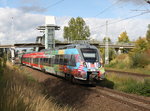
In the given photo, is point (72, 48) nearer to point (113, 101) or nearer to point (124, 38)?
point (113, 101)

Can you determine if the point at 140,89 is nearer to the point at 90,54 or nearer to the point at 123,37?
the point at 90,54

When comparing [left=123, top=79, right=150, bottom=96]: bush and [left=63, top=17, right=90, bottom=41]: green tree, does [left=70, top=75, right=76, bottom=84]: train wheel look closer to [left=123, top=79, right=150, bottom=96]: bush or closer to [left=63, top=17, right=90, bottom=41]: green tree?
[left=123, top=79, right=150, bottom=96]: bush

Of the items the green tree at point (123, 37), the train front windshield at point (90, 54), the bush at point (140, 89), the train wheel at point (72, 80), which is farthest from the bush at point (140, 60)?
the green tree at point (123, 37)

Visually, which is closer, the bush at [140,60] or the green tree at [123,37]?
the bush at [140,60]

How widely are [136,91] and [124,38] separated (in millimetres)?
85333

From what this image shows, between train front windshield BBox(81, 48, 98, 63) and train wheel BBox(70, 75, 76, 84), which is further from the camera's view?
train wheel BBox(70, 75, 76, 84)

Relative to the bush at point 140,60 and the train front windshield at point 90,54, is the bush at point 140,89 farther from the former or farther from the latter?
the bush at point 140,60

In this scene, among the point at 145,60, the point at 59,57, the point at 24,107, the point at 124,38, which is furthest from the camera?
A: the point at 124,38

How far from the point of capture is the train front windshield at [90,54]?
48.7 feet

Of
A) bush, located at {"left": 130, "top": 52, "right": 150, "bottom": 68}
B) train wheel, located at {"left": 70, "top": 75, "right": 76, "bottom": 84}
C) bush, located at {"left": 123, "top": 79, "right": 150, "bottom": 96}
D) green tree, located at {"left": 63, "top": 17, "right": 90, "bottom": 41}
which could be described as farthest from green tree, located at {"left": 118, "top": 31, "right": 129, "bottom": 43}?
bush, located at {"left": 123, "top": 79, "right": 150, "bottom": 96}

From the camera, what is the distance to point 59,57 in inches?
748

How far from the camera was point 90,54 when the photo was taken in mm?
15219

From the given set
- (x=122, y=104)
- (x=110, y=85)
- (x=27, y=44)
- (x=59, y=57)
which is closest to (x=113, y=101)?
(x=122, y=104)

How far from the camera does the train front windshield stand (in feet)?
48.7
